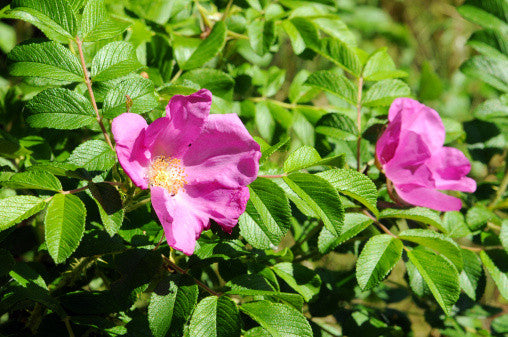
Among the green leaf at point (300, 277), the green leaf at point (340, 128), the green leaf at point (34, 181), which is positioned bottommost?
the green leaf at point (300, 277)

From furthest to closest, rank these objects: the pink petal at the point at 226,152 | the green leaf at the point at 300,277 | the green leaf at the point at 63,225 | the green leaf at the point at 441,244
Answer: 1. the green leaf at the point at 300,277
2. the green leaf at the point at 441,244
3. the pink petal at the point at 226,152
4. the green leaf at the point at 63,225

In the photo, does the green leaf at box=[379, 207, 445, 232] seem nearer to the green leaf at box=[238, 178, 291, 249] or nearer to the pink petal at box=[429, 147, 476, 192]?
the pink petal at box=[429, 147, 476, 192]

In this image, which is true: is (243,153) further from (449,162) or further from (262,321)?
(449,162)

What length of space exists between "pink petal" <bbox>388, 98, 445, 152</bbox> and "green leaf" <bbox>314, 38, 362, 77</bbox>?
17 cm

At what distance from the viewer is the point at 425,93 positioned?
1.64 meters

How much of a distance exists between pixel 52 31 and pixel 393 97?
2.41 ft

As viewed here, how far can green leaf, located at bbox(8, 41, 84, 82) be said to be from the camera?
92 centimetres

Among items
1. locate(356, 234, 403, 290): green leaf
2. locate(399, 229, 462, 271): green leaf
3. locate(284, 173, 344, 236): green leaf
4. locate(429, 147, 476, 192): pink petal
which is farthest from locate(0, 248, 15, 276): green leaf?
locate(429, 147, 476, 192): pink petal

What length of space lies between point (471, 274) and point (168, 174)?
749 millimetres

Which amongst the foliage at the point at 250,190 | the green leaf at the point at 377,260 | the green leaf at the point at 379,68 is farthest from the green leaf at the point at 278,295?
the green leaf at the point at 379,68

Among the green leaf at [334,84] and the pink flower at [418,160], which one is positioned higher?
the green leaf at [334,84]

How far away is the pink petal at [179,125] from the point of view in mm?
857

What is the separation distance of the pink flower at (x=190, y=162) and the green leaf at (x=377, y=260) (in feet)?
0.92

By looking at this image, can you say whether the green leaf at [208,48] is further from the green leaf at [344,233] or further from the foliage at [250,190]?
the green leaf at [344,233]
